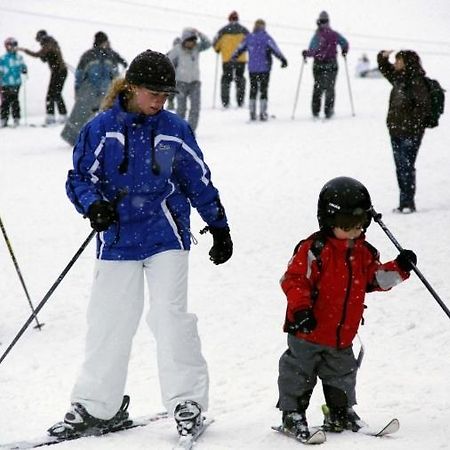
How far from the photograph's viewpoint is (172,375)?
436cm

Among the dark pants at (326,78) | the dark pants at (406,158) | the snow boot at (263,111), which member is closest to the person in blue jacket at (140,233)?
the dark pants at (406,158)

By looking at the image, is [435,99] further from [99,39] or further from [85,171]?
[99,39]

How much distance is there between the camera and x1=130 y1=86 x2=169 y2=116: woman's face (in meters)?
4.18

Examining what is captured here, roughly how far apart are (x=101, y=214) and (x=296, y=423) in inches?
51.7

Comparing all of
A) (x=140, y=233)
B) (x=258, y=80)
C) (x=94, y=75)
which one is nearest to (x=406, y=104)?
(x=140, y=233)

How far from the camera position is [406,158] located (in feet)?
31.2

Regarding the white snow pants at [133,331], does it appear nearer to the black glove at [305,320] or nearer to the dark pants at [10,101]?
the black glove at [305,320]

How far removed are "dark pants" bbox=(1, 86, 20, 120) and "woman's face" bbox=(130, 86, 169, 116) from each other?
14705 millimetres

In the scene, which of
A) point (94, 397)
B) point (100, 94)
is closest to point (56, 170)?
point (100, 94)

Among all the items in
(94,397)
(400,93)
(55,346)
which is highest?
(400,93)

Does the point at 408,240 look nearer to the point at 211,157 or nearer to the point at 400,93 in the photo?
the point at 400,93

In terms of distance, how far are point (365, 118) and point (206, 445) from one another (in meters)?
13.7

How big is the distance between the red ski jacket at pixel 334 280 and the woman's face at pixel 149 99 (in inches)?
35.9

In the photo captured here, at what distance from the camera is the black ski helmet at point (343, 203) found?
4.08m
